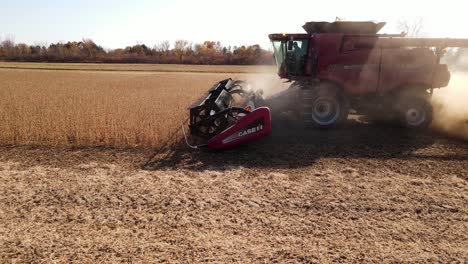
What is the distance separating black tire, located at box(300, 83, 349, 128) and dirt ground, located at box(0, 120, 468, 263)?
1276mm

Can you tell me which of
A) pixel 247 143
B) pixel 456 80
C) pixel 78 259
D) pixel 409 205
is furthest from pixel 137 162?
pixel 456 80

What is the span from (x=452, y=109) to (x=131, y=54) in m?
53.1

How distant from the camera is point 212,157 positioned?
231 inches

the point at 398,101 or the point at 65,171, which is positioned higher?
the point at 398,101

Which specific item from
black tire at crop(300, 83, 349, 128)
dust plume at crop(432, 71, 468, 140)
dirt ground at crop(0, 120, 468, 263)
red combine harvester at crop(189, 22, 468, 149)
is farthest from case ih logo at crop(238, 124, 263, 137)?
dust plume at crop(432, 71, 468, 140)

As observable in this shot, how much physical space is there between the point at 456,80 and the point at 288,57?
480 centimetres

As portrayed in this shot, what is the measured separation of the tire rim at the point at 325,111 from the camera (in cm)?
750

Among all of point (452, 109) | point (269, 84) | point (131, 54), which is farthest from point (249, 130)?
point (131, 54)

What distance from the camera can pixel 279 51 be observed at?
8406mm

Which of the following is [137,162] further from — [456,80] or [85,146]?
[456,80]

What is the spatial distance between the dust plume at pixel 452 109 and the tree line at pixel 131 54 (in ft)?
107

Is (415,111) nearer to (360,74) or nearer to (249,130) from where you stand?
Answer: (360,74)

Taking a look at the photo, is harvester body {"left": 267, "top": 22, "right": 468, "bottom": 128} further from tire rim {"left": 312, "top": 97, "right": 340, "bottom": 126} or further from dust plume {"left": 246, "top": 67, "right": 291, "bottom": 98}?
dust plume {"left": 246, "top": 67, "right": 291, "bottom": 98}

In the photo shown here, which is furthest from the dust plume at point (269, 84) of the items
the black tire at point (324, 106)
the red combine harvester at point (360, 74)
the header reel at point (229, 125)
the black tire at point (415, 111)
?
the header reel at point (229, 125)
